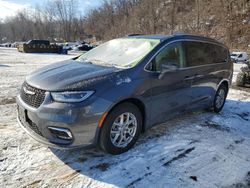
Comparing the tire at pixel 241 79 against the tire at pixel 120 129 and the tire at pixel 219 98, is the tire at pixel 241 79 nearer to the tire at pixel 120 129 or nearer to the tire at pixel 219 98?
the tire at pixel 219 98

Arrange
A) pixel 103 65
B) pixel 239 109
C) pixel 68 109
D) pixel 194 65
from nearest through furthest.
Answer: pixel 68 109 → pixel 103 65 → pixel 194 65 → pixel 239 109

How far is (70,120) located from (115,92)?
2.28 ft

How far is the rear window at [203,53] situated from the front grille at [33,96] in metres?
2.65

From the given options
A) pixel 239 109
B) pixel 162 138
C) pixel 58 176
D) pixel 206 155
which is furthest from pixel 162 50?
pixel 239 109

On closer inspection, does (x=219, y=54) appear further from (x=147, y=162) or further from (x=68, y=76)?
(x=68, y=76)

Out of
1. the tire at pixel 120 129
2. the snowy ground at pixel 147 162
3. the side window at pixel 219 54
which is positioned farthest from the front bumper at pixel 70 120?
the side window at pixel 219 54

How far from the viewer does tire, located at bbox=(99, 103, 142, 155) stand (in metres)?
3.76

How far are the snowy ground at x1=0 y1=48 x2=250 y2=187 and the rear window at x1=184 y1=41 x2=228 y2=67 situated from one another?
1259 mm

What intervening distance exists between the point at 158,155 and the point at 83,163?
108 centimetres

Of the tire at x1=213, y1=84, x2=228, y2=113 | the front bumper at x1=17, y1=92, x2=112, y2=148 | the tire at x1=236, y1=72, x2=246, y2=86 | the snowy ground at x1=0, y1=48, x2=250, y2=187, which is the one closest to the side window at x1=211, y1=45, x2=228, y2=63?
the tire at x1=213, y1=84, x2=228, y2=113

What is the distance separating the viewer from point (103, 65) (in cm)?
437

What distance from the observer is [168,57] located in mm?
4652

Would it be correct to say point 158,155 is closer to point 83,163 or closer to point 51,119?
point 83,163

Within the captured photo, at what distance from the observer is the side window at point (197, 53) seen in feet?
16.8
